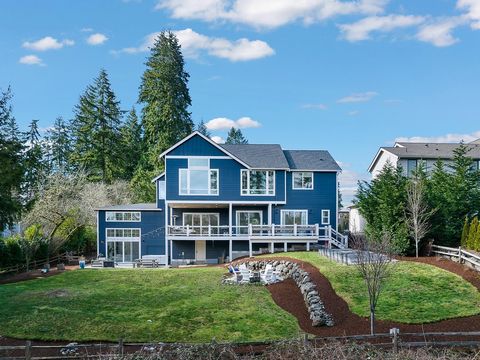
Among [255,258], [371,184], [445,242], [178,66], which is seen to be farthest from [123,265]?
[178,66]

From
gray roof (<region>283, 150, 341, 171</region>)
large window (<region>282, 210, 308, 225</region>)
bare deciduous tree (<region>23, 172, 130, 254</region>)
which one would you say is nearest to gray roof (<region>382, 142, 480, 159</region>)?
gray roof (<region>283, 150, 341, 171</region>)

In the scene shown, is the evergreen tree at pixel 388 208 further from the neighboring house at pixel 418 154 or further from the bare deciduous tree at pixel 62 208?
the bare deciduous tree at pixel 62 208

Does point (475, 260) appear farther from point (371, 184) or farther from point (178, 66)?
point (178, 66)

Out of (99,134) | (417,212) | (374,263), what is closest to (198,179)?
(417,212)

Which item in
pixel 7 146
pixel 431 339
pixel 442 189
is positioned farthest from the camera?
pixel 442 189

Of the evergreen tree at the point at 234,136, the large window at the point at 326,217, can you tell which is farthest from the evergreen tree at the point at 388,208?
the evergreen tree at the point at 234,136

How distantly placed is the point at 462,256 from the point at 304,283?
23.6ft

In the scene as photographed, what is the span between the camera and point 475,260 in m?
19.5

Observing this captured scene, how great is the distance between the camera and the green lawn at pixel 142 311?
1420 cm

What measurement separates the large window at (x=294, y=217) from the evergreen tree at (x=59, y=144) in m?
34.9

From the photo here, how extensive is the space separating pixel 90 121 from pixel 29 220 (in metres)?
19.0

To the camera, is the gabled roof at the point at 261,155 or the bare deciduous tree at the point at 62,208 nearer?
the gabled roof at the point at 261,155

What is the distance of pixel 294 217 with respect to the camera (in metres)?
32.6

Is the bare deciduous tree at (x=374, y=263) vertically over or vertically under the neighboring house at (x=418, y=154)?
under
